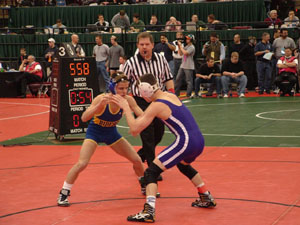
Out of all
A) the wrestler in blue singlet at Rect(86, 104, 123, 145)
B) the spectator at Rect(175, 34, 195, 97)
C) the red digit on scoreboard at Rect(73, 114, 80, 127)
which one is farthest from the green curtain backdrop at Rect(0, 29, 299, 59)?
the wrestler in blue singlet at Rect(86, 104, 123, 145)

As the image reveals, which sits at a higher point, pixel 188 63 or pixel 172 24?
pixel 172 24

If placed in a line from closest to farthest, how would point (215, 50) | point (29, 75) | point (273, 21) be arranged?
point (215, 50) → point (273, 21) → point (29, 75)

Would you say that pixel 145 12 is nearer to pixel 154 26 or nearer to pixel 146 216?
pixel 154 26

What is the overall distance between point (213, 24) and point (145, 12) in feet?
13.9

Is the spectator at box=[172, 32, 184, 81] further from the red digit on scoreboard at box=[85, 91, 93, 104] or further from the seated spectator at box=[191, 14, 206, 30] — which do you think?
the red digit on scoreboard at box=[85, 91, 93, 104]

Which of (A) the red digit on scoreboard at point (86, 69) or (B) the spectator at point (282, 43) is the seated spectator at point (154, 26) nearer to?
(B) the spectator at point (282, 43)

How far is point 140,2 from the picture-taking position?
27.2 metres

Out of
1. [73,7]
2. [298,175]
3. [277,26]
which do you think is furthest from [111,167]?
[73,7]

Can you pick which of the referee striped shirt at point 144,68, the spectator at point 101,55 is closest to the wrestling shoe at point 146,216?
the referee striped shirt at point 144,68

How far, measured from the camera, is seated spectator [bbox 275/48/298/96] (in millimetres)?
20250

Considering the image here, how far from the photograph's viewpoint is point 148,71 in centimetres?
876

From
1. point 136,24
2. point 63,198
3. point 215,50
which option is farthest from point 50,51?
point 63,198

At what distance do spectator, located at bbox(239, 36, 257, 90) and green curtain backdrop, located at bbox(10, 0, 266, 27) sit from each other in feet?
10.2

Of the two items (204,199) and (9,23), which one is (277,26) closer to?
(9,23)
